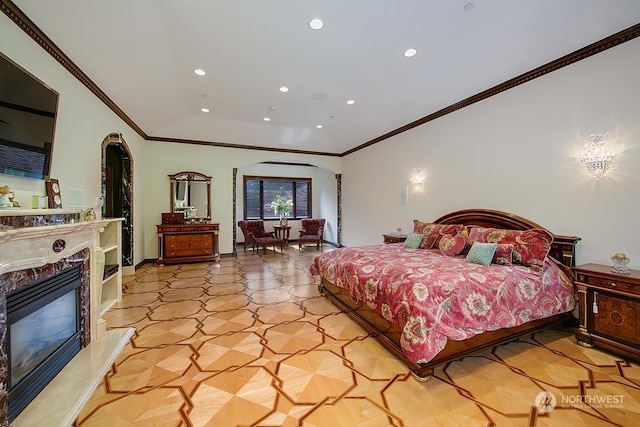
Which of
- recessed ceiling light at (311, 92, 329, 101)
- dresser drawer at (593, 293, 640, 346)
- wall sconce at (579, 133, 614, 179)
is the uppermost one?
recessed ceiling light at (311, 92, 329, 101)

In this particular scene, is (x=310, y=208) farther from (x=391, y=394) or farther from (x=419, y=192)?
(x=391, y=394)

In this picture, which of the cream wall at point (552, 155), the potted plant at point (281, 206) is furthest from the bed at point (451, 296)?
the potted plant at point (281, 206)

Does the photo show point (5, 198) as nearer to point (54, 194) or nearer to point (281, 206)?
point (54, 194)

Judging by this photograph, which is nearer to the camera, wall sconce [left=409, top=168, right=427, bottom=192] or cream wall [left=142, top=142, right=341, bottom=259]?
wall sconce [left=409, top=168, right=427, bottom=192]

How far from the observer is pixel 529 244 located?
3.03 metres

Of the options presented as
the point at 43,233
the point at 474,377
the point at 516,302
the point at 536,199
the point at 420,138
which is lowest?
the point at 474,377

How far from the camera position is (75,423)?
1673 mm

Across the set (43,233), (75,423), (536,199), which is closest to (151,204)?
(43,233)

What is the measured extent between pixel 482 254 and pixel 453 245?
0.58 m

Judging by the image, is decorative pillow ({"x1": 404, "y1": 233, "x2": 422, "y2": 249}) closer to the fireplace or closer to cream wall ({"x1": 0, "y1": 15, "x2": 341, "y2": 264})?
the fireplace

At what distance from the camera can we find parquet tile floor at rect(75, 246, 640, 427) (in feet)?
5.72

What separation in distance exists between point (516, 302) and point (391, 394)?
1.54m

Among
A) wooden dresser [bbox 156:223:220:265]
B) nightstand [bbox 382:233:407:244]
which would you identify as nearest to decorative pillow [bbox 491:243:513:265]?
nightstand [bbox 382:233:407:244]

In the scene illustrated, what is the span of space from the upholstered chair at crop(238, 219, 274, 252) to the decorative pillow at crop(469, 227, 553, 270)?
6.24 m
